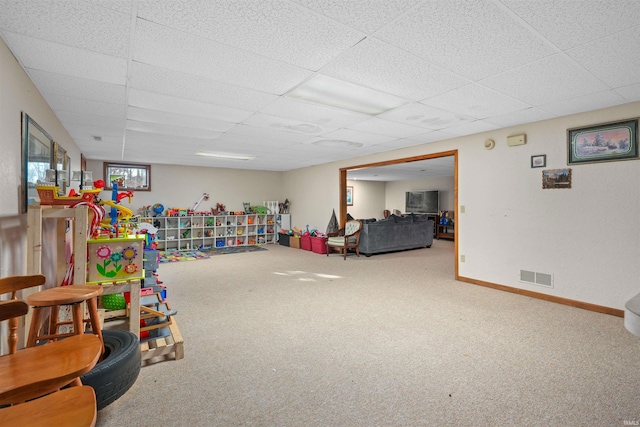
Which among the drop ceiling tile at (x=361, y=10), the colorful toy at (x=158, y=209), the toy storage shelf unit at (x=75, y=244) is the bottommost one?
the toy storage shelf unit at (x=75, y=244)

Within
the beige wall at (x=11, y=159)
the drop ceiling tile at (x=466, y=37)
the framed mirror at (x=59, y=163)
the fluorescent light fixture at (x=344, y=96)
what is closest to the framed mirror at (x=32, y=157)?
the beige wall at (x=11, y=159)

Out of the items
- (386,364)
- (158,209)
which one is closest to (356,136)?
(386,364)

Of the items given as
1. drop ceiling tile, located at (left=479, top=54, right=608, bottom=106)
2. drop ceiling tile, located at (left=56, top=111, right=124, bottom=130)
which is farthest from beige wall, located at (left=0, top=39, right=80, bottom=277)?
drop ceiling tile, located at (left=479, top=54, right=608, bottom=106)

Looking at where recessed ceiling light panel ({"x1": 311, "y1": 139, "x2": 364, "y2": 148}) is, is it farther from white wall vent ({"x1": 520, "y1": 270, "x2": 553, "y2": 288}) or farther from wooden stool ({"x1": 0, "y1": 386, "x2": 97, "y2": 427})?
wooden stool ({"x1": 0, "y1": 386, "x2": 97, "y2": 427})

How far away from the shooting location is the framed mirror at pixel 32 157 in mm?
2232

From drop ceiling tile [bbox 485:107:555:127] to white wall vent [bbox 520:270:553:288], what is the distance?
190cm

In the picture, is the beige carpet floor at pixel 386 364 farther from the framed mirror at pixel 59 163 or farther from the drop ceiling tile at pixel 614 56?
the drop ceiling tile at pixel 614 56

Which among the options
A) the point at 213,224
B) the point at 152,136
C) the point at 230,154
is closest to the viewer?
the point at 152,136

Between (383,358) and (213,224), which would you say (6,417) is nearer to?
(383,358)

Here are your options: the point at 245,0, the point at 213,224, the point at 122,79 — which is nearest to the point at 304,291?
the point at 122,79

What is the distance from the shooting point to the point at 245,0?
1.55m

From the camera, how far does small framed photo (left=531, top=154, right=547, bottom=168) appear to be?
3728 millimetres

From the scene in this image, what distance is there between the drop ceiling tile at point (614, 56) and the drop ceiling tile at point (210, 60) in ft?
6.37

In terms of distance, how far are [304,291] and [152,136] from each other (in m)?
3.23
